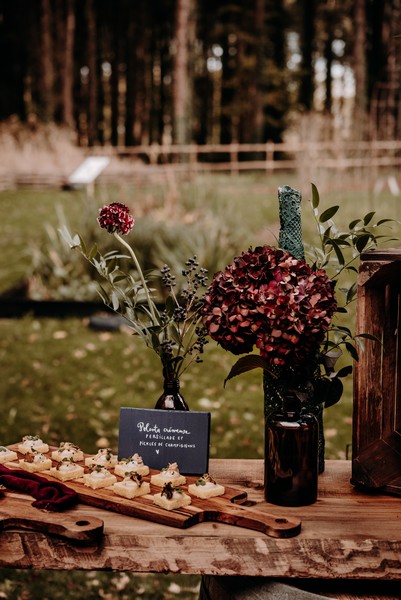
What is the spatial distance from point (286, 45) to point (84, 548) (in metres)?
24.5

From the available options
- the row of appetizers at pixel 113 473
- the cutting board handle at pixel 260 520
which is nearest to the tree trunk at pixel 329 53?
the row of appetizers at pixel 113 473

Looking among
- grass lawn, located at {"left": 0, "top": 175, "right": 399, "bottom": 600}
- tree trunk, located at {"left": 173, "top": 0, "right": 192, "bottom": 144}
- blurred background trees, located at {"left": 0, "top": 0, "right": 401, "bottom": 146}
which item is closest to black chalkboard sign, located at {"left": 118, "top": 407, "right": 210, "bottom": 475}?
grass lawn, located at {"left": 0, "top": 175, "right": 399, "bottom": 600}

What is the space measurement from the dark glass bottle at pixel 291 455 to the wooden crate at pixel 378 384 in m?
0.18

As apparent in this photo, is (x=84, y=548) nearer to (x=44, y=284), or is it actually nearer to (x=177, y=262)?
(x=177, y=262)

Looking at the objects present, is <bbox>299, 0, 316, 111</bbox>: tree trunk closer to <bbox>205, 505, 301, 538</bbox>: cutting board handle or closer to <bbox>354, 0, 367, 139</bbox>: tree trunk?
<bbox>354, 0, 367, 139</bbox>: tree trunk

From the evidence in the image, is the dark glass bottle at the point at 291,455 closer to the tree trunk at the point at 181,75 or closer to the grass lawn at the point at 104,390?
the grass lawn at the point at 104,390

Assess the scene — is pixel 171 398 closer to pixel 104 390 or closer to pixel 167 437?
pixel 167 437

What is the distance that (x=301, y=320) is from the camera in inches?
61.0

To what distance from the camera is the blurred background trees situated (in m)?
20.7

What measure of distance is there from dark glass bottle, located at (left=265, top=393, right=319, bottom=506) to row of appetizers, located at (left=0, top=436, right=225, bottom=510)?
119 mm

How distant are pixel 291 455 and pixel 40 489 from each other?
0.53 m

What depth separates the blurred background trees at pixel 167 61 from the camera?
20.7m

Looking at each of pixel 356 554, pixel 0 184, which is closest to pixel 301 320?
pixel 356 554

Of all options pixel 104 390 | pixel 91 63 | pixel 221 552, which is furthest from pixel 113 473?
pixel 91 63
